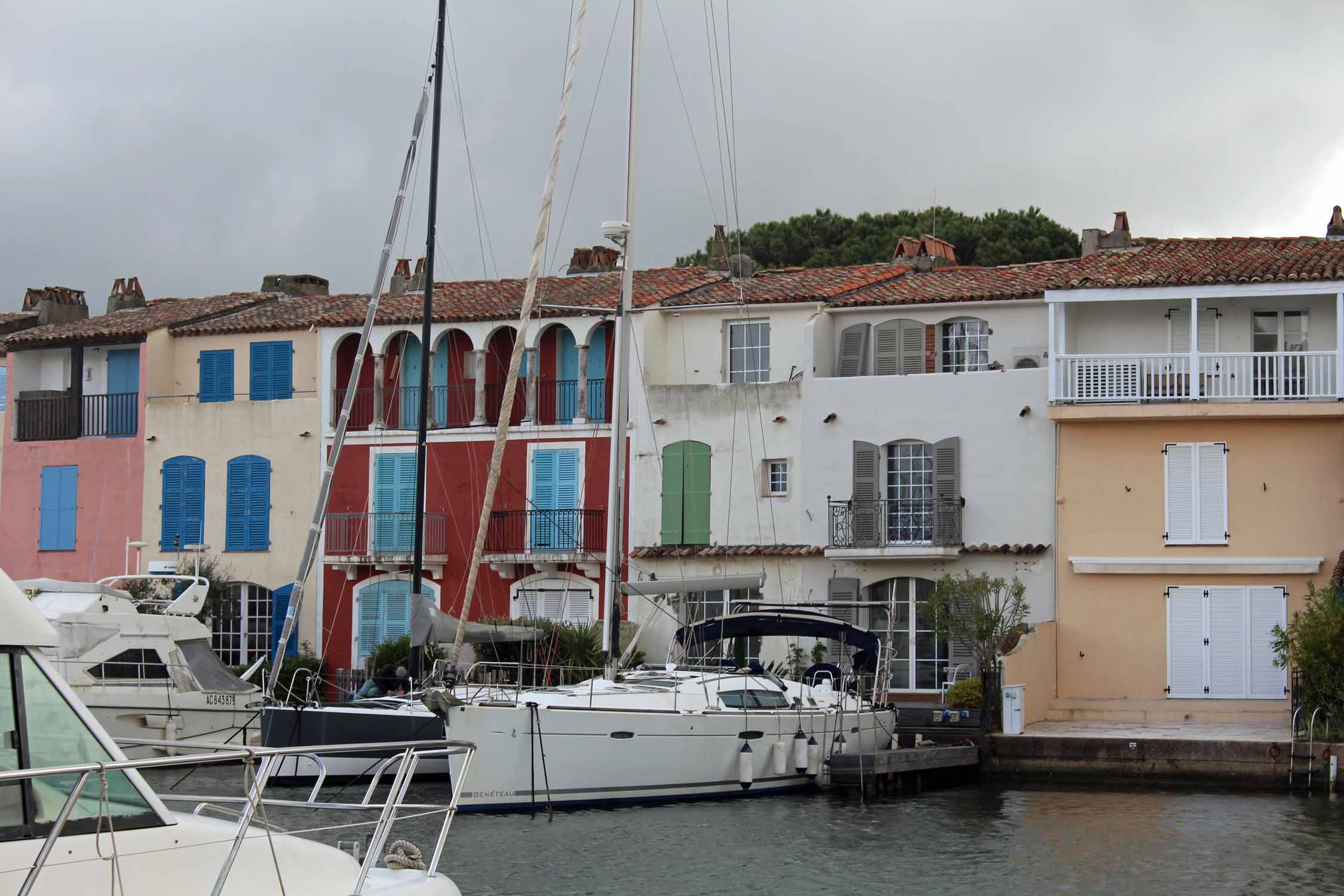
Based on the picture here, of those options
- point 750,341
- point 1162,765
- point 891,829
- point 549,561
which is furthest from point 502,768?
point 750,341

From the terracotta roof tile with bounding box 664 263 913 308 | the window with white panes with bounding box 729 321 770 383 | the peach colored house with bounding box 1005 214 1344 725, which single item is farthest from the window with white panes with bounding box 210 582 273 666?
the peach colored house with bounding box 1005 214 1344 725

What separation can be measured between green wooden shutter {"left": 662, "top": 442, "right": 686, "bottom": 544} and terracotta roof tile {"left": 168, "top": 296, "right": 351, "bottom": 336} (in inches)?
344

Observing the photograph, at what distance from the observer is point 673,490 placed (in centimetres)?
3419

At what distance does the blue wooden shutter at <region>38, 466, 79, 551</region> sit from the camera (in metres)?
39.2

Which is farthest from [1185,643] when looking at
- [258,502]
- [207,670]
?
[258,502]

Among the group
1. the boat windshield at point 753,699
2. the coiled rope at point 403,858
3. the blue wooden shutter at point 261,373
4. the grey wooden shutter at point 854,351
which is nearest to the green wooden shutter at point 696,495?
the grey wooden shutter at point 854,351

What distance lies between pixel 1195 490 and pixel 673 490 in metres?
10.2

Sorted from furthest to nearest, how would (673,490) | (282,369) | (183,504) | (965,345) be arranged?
(183,504) → (282,369) → (673,490) → (965,345)

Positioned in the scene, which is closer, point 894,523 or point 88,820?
point 88,820

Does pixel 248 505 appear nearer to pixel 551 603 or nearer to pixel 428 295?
pixel 551 603

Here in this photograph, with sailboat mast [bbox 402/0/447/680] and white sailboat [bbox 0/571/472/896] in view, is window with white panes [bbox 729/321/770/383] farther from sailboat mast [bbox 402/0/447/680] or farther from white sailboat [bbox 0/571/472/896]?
white sailboat [bbox 0/571/472/896]

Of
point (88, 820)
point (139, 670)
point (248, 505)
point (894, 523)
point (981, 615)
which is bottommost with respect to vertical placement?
point (139, 670)

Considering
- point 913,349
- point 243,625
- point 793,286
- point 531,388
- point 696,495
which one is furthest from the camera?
point 243,625

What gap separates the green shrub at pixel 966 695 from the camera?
27.7 meters
